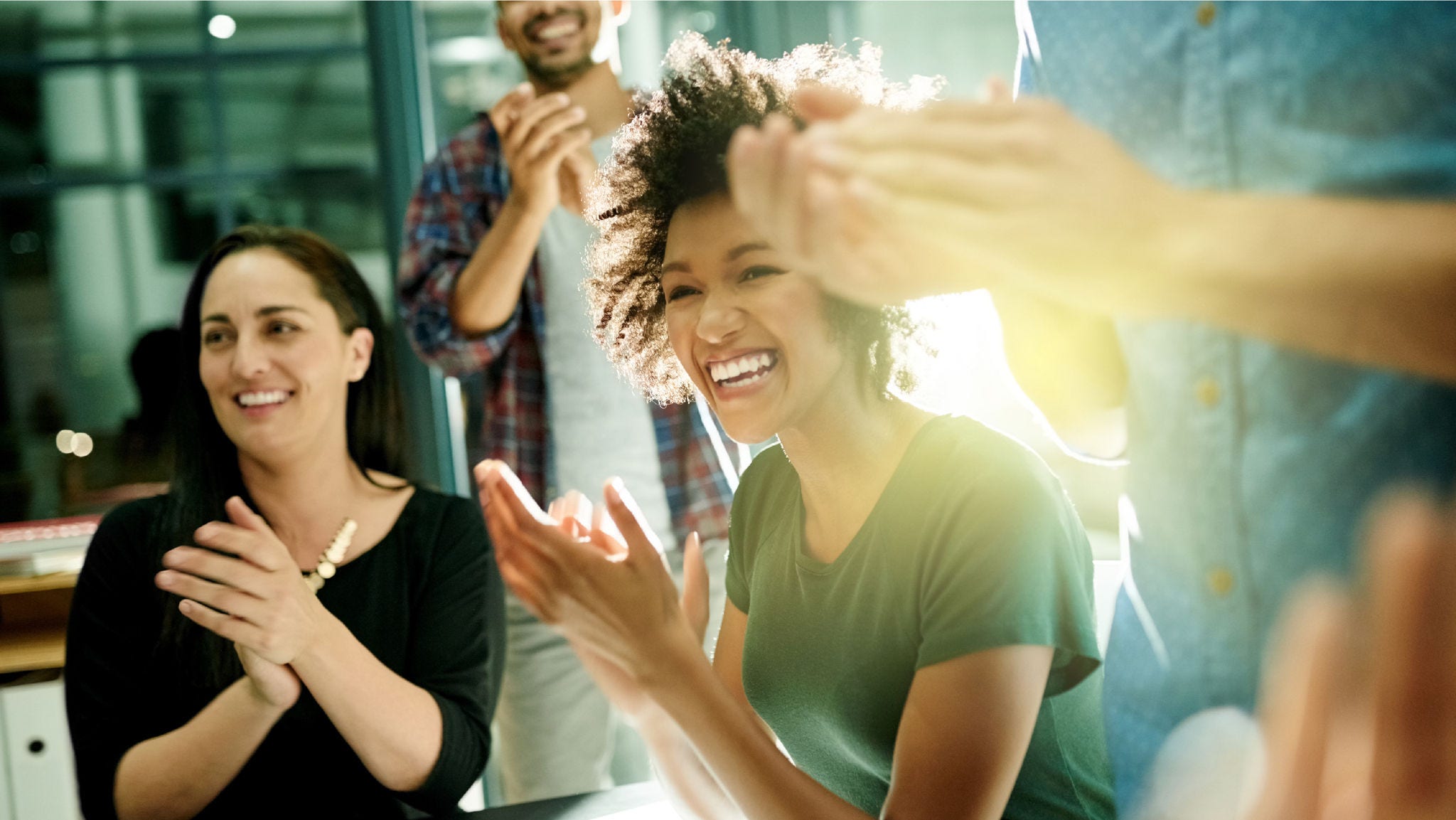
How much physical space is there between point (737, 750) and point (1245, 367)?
0.74ft

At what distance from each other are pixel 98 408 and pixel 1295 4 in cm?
179

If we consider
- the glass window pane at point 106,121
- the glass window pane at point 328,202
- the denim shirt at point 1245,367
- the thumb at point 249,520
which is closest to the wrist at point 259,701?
the thumb at point 249,520

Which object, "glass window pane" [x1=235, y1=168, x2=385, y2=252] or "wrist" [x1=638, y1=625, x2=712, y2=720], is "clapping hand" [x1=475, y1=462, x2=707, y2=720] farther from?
"glass window pane" [x1=235, y1=168, x2=385, y2=252]

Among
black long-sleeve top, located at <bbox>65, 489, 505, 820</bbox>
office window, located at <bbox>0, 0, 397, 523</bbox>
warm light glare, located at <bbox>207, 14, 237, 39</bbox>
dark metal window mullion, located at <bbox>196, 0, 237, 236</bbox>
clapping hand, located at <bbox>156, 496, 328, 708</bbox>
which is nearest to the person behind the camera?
clapping hand, located at <bbox>156, 496, 328, 708</bbox>

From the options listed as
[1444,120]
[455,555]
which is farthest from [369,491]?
[1444,120]

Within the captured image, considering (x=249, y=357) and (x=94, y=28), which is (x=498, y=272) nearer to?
(x=249, y=357)

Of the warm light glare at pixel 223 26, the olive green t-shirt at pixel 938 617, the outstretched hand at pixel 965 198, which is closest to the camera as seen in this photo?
the outstretched hand at pixel 965 198

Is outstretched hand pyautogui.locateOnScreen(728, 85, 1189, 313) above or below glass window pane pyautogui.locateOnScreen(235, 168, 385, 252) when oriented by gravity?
below

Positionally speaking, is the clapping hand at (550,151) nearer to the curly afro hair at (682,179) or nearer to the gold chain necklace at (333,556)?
the curly afro hair at (682,179)

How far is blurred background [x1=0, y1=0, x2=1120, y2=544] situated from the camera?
1286 mm

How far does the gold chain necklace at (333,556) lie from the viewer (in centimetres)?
71

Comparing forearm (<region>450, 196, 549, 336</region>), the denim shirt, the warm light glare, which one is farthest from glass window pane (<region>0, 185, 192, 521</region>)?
the denim shirt

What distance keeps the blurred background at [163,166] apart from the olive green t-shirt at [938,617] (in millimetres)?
384

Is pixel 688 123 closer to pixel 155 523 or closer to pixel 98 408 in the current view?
pixel 155 523
